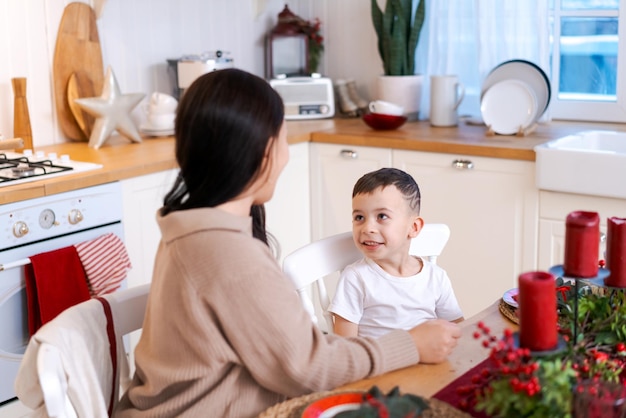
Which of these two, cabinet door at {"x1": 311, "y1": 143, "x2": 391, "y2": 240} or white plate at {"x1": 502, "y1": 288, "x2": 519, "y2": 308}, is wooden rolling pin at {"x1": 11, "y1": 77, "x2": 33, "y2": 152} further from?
white plate at {"x1": 502, "y1": 288, "x2": 519, "y2": 308}

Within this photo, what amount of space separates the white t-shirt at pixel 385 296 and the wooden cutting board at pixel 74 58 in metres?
1.63

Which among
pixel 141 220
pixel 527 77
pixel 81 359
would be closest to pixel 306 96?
pixel 527 77

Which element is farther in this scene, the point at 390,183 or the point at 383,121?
the point at 383,121

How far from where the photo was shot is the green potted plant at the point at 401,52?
355 centimetres

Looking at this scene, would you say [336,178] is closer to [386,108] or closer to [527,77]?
[386,108]

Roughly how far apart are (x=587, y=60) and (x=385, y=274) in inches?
75.0

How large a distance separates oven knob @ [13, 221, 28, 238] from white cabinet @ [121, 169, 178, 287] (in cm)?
36

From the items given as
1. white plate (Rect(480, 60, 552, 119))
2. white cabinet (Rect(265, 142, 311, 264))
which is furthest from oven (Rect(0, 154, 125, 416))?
white plate (Rect(480, 60, 552, 119))

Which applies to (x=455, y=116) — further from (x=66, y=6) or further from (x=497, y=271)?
(x=66, y=6)

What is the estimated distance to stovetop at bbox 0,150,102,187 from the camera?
2446mm

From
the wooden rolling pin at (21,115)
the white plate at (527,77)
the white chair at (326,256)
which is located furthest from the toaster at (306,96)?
the white chair at (326,256)

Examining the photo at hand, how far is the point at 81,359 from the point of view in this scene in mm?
1355

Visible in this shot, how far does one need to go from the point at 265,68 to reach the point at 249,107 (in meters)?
2.67

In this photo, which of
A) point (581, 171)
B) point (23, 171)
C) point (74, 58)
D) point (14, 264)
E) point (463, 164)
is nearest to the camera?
point (14, 264)
